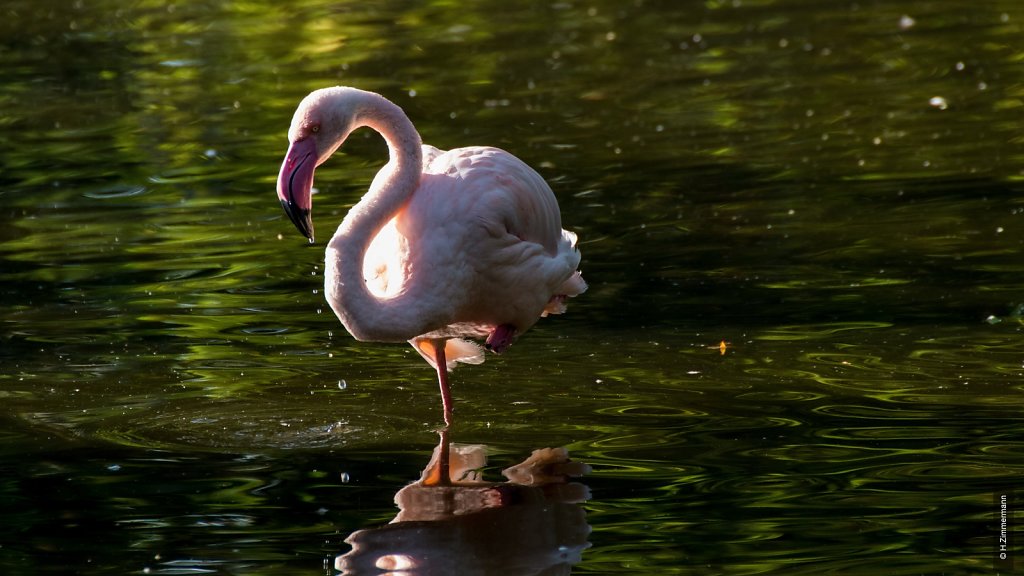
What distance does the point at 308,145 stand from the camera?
19.5 feet

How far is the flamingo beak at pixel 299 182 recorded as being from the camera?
231 inches

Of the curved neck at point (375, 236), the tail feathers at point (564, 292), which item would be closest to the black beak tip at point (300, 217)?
the curved neck at point (375, 236)

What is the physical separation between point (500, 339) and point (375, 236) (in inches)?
30.5

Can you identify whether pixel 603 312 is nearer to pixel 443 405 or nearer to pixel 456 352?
pixel 456 352

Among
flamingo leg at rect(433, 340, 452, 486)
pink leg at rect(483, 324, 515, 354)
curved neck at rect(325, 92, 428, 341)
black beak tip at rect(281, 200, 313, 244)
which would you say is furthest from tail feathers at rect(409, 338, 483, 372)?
black beak tip at rect(281, 200, 313, 244)

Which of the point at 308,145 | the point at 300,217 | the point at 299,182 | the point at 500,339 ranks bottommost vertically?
the point at 500,339

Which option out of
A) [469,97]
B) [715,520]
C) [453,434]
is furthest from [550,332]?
[469,97]

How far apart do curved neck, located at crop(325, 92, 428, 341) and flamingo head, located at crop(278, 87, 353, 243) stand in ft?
0.37

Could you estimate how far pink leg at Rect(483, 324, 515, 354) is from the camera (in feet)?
21.3

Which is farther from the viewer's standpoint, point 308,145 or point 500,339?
point 500,339

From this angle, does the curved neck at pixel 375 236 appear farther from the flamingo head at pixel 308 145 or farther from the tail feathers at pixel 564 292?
the tail feathers at pixel 564 292

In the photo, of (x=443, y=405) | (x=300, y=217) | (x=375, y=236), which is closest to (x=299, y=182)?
(x=300, y=217)

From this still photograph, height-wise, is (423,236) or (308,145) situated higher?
(308,145)

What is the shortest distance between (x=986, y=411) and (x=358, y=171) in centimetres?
624
